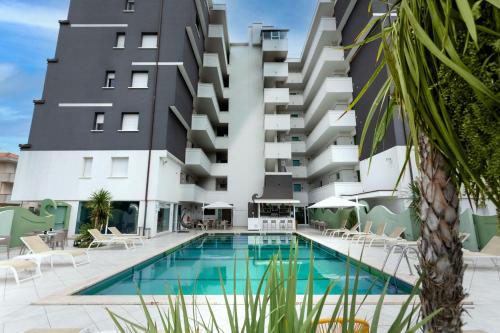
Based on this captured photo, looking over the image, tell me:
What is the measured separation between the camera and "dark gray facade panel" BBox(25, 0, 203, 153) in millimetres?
17672

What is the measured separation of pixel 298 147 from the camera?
99.5 ft

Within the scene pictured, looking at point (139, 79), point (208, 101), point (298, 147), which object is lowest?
point (298, 147)

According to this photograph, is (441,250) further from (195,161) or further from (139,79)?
(195,161)

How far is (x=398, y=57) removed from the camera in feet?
5.54

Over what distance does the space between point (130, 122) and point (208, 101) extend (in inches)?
373

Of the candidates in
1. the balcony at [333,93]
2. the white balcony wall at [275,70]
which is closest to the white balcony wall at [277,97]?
the white balcony wall at [275,70]

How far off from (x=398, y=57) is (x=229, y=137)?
2762cm

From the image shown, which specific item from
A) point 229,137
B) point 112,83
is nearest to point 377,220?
point 229,137

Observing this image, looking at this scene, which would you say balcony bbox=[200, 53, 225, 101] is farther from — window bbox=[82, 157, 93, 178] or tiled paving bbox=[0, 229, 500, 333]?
tiled paving bbox=[0, 229, 500, 333]

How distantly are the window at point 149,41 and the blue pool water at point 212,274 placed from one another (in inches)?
607

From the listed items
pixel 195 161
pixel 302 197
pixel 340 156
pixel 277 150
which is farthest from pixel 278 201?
pixel 195 161

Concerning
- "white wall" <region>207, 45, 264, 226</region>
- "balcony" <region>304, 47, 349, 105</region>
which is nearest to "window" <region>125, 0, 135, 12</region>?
"white wall" <region>207, 45, 264, 226</region>

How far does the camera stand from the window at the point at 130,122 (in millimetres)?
18094

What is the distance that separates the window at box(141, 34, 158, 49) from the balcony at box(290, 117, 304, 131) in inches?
687
